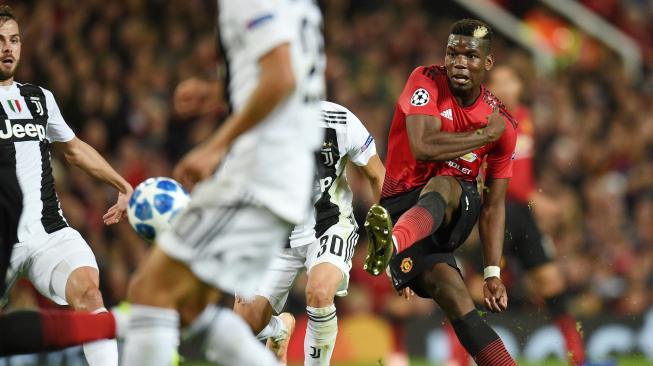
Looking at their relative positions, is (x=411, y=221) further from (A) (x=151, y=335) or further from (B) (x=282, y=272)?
(A) (x=151, y=335)

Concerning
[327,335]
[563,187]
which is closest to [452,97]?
[327,335]

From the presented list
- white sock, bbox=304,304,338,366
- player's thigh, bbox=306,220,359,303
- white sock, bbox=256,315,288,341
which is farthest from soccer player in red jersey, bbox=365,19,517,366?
white sock, bbox=256,315,288,341

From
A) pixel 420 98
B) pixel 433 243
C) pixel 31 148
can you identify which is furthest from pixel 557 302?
pixel 31 148

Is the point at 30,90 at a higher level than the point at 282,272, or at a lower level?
higher

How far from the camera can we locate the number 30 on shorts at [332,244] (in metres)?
6.50

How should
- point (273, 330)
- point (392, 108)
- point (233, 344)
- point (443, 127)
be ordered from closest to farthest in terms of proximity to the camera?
point (233, 344), point (443, 127), point (273, 330), point (392, 108)

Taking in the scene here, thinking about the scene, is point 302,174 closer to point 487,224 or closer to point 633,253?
point 487,224

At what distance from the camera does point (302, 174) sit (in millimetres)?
3846

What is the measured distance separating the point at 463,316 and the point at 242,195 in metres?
2.39

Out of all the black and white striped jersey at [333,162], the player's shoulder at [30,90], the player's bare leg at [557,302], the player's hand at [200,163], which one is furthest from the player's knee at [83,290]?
the player's bare leg at [557,302]

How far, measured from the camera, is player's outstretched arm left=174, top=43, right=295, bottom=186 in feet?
11.8

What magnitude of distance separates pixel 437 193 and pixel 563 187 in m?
7.94

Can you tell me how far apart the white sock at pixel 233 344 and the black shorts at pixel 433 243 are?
219cm

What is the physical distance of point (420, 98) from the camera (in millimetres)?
6176
